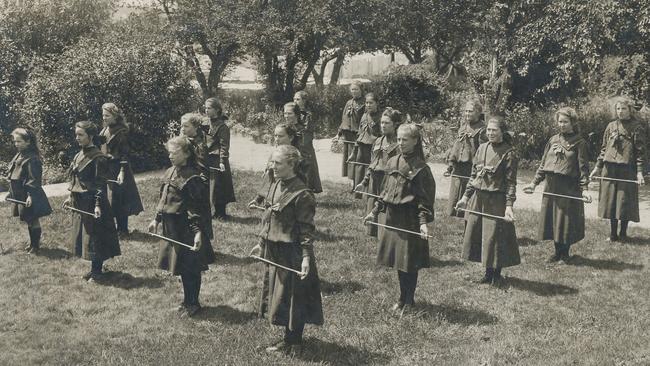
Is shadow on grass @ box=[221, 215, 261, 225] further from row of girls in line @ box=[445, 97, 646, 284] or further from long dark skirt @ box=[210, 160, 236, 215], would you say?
row of girls in line @ box=[445, 97, 646, 284]

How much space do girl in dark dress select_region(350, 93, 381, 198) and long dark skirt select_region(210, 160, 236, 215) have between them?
7.74 ft

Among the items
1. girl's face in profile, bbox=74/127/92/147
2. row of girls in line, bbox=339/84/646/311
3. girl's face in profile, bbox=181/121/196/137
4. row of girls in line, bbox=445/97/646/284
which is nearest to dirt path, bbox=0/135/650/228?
row of girls in line, bbox=445/97/646/284

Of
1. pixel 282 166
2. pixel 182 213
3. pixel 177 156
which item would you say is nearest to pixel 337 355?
pixel 282 166

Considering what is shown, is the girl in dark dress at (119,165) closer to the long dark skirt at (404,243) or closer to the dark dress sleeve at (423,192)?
the long dark skirt at (404,243)

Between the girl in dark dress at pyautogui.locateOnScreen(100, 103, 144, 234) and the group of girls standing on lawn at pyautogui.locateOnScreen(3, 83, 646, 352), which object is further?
the girl in dark dress at pyautogui.locateOnScreen(100, 103, 144, 234)

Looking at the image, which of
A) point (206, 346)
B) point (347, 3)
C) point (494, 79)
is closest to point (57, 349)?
point (206, 346)

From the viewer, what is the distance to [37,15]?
23.7 meters

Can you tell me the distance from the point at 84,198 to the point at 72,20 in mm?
16757

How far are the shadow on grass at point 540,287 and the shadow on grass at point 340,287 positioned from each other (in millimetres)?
1902

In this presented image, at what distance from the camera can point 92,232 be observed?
361 inches

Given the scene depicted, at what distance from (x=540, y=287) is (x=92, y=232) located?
5694 mm

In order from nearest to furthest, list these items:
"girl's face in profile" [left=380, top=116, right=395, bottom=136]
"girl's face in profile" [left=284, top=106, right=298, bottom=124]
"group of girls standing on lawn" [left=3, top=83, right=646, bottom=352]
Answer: "group of girls standing on lawn" [left=3, top=83, right=646, bottom=352]
"girl's face in profile" [left=380, top=116, right=395, bottom=136]
"girl's face in profile" [left=284, top=106, right=298, bottom=124]

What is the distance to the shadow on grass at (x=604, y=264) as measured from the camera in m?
9.82

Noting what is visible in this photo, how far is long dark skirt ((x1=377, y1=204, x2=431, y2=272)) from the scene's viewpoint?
7.87m
